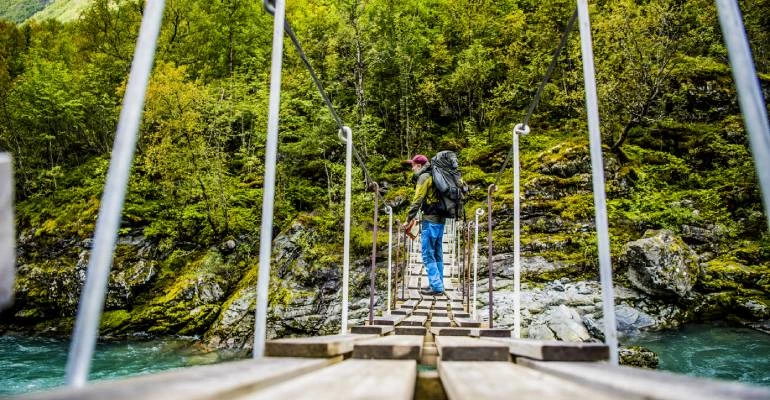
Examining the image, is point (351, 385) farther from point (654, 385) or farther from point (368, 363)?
point (654, 385)

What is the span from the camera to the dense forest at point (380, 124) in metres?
10.9

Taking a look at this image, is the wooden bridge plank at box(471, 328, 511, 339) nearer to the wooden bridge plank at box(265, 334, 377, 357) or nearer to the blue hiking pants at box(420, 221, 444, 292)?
the wooden bridge plank at box(265, 334, 377, 357)

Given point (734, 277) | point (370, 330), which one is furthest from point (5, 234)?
point (734, 277)

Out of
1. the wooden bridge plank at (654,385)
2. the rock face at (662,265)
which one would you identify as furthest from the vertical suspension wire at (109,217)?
the rock face at (662,265)

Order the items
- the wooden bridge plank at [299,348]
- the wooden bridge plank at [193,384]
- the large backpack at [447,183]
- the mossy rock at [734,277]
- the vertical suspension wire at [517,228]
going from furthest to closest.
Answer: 1. the mossy rock at [734,277]
2. the large backpack at [447,183]
3. the vertical suspension wire at [517,228]
4. the wooden bridge plank at [299,348]
5. the wooden bridge plank at [193,384]

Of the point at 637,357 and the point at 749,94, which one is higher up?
the point at 749,94

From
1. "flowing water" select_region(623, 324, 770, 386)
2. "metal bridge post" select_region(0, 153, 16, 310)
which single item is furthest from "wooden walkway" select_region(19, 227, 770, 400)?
"flowing water" select_region(623, 324, 770, 386)

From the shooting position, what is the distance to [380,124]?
63.3 ft

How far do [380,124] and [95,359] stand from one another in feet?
45.3

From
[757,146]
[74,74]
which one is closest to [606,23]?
[757,146]

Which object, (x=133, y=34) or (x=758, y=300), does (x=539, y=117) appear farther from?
(x=133, y=34)

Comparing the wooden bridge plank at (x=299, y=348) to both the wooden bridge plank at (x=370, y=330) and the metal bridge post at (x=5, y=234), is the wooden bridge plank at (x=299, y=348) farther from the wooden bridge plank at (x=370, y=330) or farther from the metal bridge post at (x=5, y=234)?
the wooden bridge plank at (x=370, y=330)

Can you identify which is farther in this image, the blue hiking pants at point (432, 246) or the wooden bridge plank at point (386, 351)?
the blue hiking pants at point (432, 246)

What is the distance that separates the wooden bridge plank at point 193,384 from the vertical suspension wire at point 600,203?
0.81m
